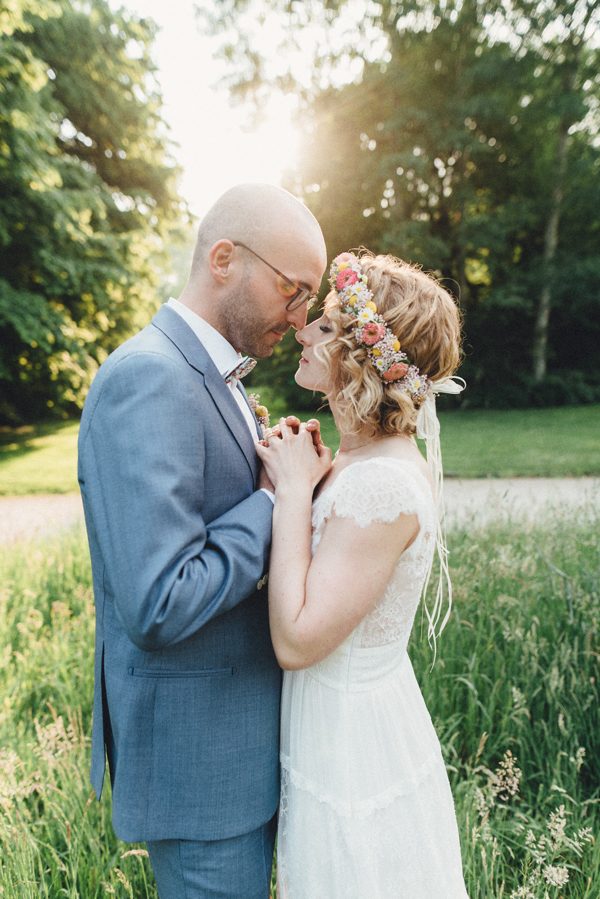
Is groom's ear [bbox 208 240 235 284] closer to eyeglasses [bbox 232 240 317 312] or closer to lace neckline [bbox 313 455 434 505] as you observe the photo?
eyeglasses [bbox 232 240 317 312]

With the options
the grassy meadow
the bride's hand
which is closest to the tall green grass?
the bride's hand

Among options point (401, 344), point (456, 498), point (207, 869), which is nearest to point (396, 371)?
point (401, 344)

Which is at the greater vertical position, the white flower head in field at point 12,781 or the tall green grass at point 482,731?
the white flower head in field at point 12,781

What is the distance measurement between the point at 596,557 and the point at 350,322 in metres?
2.90

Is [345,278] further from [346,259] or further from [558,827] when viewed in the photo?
[558,827]

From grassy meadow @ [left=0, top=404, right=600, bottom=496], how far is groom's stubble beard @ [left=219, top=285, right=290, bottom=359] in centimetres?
606

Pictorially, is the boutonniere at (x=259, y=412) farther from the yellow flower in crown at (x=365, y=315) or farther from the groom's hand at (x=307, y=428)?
the yellow flower in crown at (x=365, y=315)

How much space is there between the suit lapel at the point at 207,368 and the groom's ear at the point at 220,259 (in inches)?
6.9

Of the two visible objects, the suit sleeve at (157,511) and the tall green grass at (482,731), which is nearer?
the suit sleeve at (157,511)

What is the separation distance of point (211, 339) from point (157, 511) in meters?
0.61

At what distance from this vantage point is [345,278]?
1871 mm

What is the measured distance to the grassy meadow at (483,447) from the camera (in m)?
10.2

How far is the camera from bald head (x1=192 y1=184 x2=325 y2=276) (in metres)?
1.75

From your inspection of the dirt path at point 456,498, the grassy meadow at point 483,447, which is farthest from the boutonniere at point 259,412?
the grassy meadow at point 483,447
